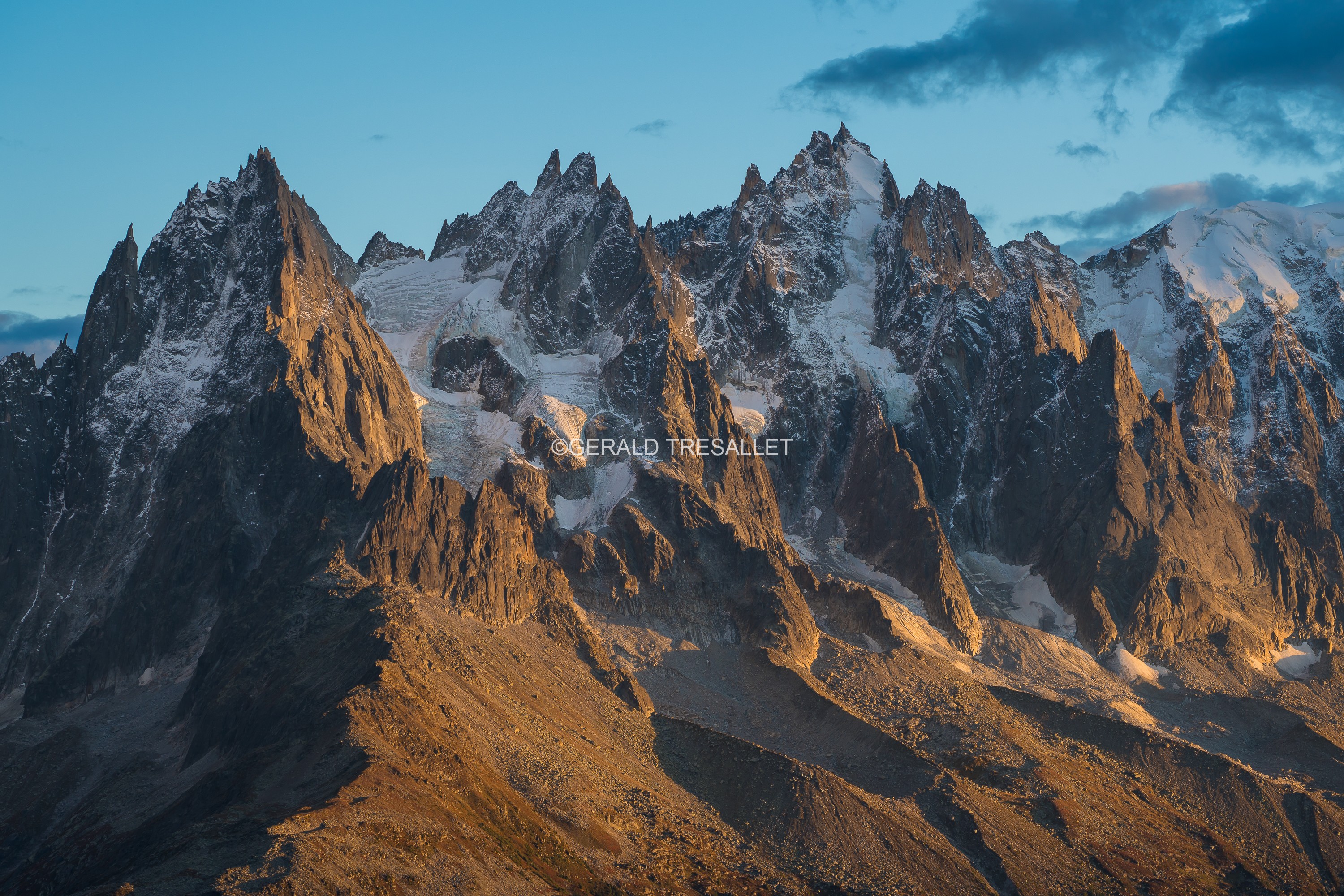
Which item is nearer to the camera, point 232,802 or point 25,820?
point 232,802

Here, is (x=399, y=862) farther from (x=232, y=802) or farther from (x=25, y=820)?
(x=25, y=820)

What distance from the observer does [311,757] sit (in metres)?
170

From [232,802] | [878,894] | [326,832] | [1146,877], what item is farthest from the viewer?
[1146,877]

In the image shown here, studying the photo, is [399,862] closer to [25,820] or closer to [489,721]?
[489,721]

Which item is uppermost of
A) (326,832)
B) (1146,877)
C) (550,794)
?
(326,832)

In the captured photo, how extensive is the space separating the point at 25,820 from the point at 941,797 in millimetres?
104681

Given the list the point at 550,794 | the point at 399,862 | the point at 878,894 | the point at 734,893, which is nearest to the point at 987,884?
the point at 878,894

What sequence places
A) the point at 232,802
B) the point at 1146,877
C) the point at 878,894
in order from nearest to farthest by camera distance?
the point at 232,802, the point at 878,894, the point at 1146,877

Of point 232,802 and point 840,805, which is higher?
point 232,802

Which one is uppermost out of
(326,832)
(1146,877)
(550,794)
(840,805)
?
(326,832)

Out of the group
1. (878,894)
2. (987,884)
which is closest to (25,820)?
(878,894)

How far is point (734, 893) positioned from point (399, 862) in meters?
37.0

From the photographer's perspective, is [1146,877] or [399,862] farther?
[1146,877]

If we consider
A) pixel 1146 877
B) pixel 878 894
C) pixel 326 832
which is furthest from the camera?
pixel 1146 877
